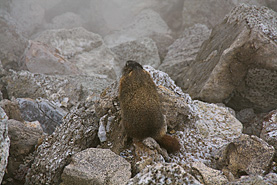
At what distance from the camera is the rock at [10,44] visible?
37.5 ft

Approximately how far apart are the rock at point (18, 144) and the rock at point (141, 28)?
382 inches

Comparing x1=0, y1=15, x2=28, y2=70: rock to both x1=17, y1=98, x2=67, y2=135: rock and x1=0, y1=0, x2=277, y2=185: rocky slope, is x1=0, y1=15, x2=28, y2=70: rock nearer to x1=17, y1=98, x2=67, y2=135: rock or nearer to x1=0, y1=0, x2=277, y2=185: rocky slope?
x1=0, y1=0, x2=277, y2=185: rocky slope

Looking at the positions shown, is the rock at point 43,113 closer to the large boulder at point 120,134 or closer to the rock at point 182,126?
the large boulder at point 120,134

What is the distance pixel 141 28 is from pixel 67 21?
→ 413 centimetres

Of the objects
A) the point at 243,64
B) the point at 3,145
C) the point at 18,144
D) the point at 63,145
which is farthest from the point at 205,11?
the point at 3,145

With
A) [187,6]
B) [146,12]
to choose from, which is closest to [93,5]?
[146,12]

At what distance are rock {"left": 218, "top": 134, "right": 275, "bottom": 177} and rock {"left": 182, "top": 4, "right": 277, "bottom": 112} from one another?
3.39 m

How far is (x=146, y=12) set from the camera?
1683 centimetres

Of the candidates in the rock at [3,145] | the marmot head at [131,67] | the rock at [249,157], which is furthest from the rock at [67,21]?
the rock at [249,157]

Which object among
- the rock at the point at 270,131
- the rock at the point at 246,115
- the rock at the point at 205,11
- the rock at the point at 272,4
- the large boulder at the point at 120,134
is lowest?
the rock at the point at 246,115

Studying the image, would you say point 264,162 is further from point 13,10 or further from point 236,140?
point 13,10

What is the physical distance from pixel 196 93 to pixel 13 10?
10.7 m

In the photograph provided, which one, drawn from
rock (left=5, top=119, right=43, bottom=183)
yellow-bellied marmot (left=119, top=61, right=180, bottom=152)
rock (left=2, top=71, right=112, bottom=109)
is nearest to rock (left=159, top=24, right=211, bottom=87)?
rock (left=2, top=71, right=112, bottom=109)

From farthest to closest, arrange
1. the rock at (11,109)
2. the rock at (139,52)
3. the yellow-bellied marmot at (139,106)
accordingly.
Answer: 1. the rock at (139,52)
2. the rock at (11,109)
3. the yellow-bellied marmot at (139,106)
